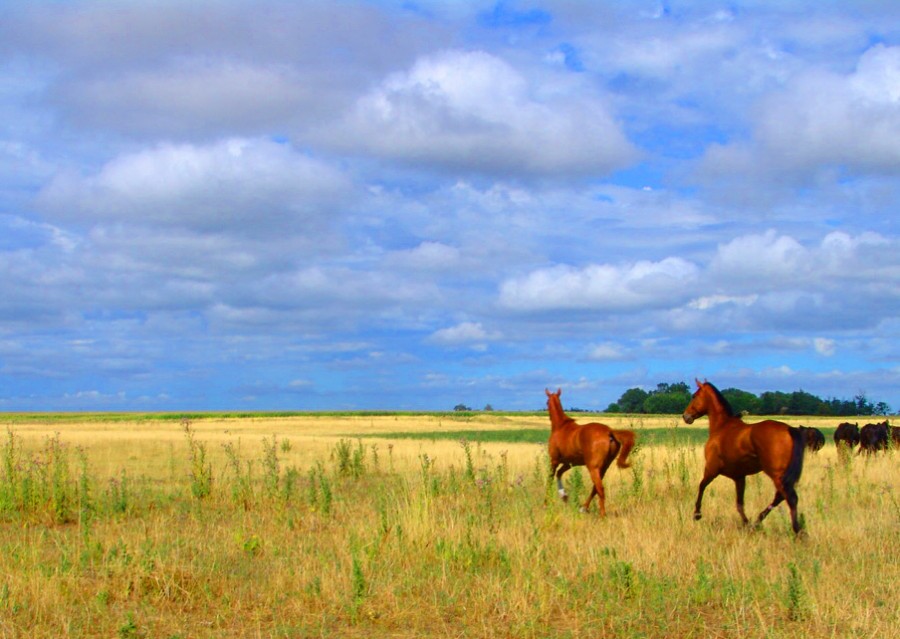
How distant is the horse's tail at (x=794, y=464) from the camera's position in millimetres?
9570

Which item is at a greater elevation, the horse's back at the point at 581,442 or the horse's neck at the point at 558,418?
the horse's neck at the point at 558,418

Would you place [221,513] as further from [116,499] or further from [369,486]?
[369,486]

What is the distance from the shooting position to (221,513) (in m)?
12.1

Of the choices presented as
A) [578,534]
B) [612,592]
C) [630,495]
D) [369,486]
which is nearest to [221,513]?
[369,486]

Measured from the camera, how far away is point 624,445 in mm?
11492

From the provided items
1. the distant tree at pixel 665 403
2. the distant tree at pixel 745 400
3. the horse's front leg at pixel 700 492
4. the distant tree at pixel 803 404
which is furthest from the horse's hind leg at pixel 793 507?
the distant tree at pixel 803 404

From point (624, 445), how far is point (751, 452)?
1.91 metres

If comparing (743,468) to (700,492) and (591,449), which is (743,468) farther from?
(591,449)

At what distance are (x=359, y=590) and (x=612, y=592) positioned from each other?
7.22ft

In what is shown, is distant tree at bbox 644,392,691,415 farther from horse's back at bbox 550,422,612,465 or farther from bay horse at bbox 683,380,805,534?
bay horse at bbox 683,380,805,534

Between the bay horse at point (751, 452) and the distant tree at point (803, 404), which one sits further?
the distant tree at point (803, 404)

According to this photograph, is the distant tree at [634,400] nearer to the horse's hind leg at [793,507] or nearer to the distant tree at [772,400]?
the distant tree at [772,400]

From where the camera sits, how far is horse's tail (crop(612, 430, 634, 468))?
1138cm

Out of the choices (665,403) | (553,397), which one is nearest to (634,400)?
(665,403)
